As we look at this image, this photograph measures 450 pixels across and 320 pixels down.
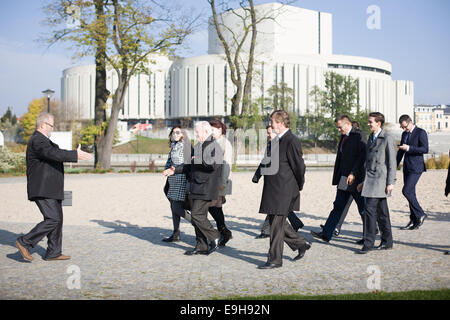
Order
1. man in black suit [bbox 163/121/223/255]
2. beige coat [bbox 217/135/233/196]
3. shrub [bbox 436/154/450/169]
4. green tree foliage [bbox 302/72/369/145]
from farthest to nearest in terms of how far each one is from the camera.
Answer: green tree foliage [bbox 302/72/369/145]
shrub [bbox 436/154/450/169]
beige coat [bbox 217/135/233/196]
man in black suit [bbox 163/121/223/255]

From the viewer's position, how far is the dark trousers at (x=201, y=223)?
6391mm

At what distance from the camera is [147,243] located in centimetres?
734

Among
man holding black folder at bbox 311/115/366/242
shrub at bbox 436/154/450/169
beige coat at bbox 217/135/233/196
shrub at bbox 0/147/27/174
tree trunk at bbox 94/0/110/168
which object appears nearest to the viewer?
beige coat at bbox 217/135/233/196

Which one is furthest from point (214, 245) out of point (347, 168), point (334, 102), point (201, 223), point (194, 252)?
point (334, 102)

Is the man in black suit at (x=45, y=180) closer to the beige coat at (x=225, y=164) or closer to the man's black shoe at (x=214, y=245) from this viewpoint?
the beige coat at (x=225, y=164)

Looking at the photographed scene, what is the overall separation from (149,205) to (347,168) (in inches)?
253

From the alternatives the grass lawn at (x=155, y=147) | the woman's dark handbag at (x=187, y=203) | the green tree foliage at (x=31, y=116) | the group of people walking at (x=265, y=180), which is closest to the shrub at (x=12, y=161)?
the group of people walking at (x=265, y=180)

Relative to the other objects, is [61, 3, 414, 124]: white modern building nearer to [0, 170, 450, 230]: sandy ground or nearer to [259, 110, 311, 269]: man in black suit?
[0, 170, 450, 230]: sandy ground

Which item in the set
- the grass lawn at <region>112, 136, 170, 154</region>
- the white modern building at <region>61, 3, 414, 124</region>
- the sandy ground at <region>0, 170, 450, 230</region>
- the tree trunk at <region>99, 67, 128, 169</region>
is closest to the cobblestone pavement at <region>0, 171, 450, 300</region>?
the sandy ground at <region>0, 170, 450, 230</region>

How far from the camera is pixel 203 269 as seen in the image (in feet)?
18.6

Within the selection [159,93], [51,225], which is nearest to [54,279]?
[51,225]

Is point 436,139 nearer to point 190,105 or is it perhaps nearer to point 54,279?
point 190,105

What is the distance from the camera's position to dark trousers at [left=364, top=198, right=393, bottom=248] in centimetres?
656

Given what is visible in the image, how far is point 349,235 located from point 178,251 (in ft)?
9.69
